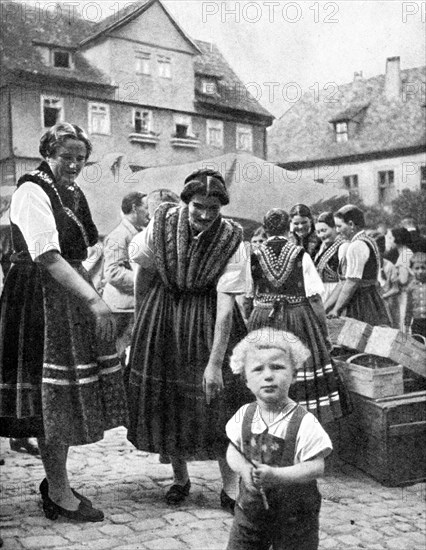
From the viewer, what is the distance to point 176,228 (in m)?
2.68

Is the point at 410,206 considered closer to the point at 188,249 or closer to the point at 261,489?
the point at 188,249

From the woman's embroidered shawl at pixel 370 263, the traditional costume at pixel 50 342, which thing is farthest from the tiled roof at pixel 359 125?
the traditional costume at pixel 50 342

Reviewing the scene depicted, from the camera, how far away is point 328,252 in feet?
12.7

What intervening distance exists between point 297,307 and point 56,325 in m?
1.20

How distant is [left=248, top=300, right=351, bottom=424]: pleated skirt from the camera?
328cm

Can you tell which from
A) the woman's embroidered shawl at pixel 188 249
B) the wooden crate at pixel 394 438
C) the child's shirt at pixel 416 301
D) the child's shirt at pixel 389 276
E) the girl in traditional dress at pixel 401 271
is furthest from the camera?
the child's shirt at pixel 416 301

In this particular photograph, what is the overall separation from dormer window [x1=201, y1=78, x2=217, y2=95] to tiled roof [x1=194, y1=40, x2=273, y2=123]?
2 cm

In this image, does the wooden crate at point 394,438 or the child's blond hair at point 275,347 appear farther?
the wooden crate at point 394,438

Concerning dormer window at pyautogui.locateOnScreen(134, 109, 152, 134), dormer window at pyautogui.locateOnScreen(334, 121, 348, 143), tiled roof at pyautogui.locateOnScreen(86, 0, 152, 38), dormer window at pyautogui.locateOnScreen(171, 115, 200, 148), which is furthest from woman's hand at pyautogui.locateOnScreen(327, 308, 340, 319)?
tiled roof at pyautogui.locateOnScreen(86, 0, 152, 38)

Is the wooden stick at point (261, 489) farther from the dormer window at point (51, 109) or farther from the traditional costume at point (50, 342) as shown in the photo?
the dormer window at point (51, 109)

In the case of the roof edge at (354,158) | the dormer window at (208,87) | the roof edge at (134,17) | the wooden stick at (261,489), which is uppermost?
the roof edge at (134,17)

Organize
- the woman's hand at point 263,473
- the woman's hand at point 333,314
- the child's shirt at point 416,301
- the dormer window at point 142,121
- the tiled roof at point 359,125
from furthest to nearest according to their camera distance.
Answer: the child's shirt at point 416,301 < the woman's hand at point 333,314 < the tiled roof at point 359,125 < the dormer window at point 142,121 < the woman's hand at point 263,473

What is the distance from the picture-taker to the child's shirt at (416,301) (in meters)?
4.88

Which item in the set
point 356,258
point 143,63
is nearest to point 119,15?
point 143,63
